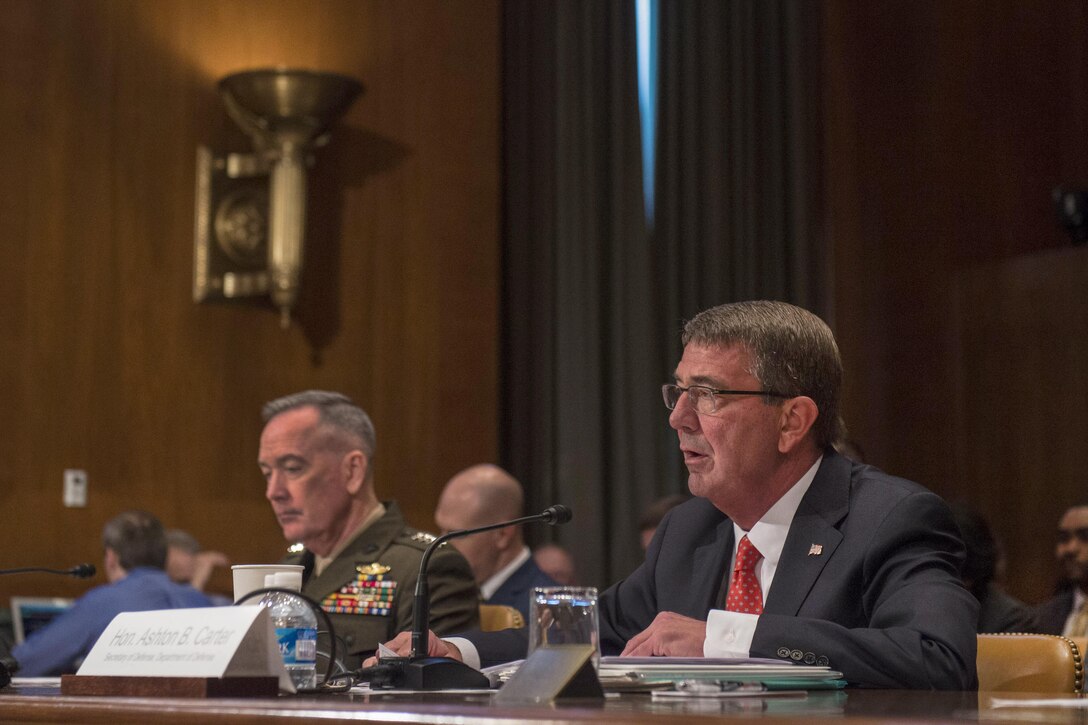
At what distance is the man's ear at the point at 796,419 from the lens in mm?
2785

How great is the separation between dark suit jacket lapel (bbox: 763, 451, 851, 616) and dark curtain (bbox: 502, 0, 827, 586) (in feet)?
13.2

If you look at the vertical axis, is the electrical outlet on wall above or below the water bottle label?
below

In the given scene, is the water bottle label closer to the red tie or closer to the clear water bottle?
the clear water bottle

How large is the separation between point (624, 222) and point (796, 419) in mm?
4211

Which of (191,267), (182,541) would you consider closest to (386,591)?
(182,541)

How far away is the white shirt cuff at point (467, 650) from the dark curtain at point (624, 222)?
409cm

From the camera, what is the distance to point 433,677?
2033 mm

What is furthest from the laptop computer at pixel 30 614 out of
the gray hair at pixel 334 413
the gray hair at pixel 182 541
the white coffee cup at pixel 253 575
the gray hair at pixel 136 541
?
the white coffee cup at pixel 253 575

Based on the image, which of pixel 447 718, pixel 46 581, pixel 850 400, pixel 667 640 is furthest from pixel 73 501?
pixel 447 718

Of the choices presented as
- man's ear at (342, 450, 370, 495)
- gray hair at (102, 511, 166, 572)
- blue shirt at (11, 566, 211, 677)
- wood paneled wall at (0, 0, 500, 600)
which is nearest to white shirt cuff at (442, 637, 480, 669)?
man's ear at (342, 450, 370, 495)

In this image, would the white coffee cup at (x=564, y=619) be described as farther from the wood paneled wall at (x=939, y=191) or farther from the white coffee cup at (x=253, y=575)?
the wood paneled wall at (x=939, y=191)

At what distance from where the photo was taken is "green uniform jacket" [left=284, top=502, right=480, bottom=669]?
3520mm

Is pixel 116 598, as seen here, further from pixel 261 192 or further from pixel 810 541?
pixel 810 541

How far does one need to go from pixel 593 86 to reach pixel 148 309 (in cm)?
223
